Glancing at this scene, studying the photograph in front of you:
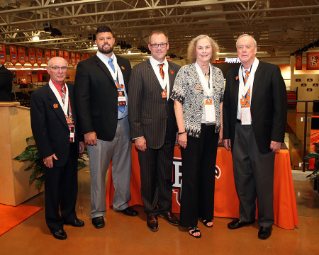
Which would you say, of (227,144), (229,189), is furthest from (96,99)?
(229,189)

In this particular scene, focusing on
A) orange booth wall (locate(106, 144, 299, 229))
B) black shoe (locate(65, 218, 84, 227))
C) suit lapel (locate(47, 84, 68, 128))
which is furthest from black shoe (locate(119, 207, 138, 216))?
suit lapel (locate(47, 84, 68, 128))

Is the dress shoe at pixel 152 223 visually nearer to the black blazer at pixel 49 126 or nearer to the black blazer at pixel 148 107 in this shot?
the black blazer at pixel 148 107

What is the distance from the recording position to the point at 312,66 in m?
19.1

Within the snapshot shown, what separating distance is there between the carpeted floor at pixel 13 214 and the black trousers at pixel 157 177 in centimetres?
125

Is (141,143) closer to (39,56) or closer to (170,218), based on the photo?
(170,218)

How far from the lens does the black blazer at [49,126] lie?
2.27 metres

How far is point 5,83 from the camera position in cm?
372

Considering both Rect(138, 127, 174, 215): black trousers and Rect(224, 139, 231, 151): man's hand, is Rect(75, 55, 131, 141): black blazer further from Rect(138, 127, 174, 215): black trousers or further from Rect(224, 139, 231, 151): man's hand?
Rect(224, 139, 231, 151): man's hand

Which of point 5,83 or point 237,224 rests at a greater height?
point 5,83

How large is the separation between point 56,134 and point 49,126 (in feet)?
0.28

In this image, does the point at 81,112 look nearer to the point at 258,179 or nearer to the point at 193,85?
the point at 193,85

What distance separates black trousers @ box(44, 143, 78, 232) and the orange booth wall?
51 centimetres

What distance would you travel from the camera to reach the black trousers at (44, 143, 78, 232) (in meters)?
2.40

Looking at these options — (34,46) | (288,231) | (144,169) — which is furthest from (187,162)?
(34,46)
